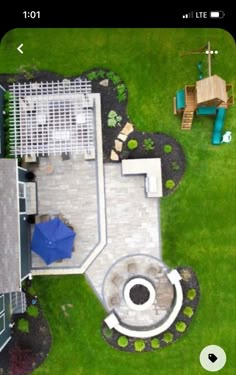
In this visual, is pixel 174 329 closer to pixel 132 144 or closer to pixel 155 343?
pixel 155 343

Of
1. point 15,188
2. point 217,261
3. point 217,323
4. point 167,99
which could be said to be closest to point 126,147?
point 167,99

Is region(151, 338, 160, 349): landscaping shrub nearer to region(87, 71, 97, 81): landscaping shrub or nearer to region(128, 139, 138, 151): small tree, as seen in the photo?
region(128, 139, 138, 151): small tree

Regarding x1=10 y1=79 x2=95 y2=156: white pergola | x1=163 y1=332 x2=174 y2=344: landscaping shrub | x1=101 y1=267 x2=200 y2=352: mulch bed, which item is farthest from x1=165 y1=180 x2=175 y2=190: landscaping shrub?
x1=163 y1=332 x2=174 y2=344: landscaping shrub

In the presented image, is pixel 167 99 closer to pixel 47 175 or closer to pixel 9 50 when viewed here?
pixel 47 175

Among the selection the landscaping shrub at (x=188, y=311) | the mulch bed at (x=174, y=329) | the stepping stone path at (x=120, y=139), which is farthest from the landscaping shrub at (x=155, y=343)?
the stepping stone path at (x=120, y=139)

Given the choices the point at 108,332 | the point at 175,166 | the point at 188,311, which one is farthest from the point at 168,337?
the point at 175,166
